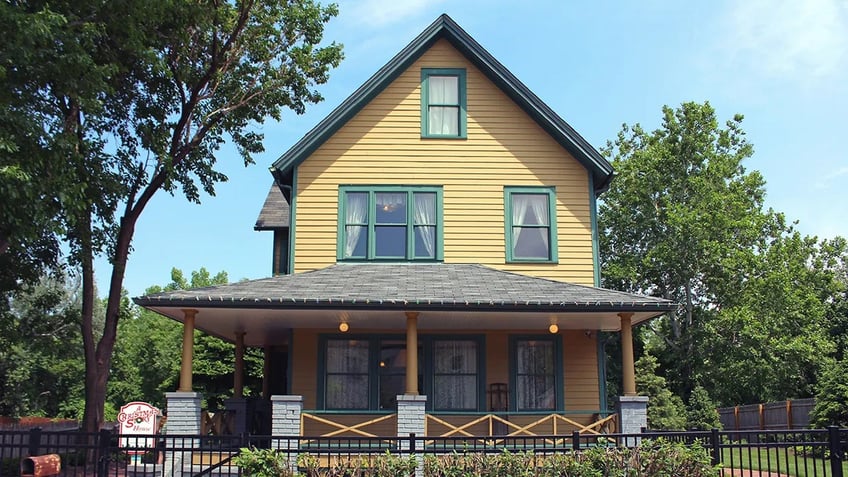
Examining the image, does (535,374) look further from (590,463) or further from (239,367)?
(239,367)

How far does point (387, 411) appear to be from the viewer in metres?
15.1

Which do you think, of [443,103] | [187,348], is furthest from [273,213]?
[187,348]

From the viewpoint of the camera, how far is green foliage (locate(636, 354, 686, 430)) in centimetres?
2977

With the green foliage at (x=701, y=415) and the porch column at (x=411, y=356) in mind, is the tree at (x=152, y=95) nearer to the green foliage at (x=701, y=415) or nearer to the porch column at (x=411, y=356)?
the porch column at (x=411, y=356)

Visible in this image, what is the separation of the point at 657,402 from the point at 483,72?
721 inches

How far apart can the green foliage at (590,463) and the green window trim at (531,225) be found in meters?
6.70

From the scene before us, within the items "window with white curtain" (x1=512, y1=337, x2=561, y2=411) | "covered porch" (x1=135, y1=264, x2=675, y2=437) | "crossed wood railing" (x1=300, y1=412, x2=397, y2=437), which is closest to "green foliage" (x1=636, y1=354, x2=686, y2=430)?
"window with white curtain" (x1=512, y1=337, x2=561, y2=411)

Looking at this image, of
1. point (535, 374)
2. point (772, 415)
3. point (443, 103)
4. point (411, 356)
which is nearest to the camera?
point (411, 356)

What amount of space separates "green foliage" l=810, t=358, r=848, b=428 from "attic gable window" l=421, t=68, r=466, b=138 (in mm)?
13221

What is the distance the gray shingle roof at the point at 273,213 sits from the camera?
66.5 ft

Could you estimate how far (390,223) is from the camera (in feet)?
56.8

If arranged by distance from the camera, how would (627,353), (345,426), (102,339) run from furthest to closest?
1. (102,339)
2. (345,426)
3. (627,353)

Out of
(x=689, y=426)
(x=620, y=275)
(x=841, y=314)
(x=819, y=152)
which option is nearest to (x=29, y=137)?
(x=689, y=426)

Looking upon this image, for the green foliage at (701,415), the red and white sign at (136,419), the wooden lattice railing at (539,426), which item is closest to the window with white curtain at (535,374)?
the wooden lattice railing at (539,426)
